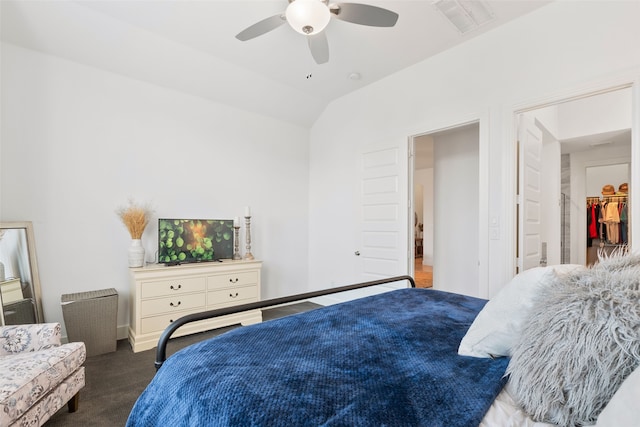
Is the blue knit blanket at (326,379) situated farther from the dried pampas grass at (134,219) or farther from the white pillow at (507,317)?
the dried pampas grass at (134,219)

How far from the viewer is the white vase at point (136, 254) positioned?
3.00m

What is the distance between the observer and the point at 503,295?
3.79 feet

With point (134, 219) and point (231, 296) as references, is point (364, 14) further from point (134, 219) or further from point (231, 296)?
point (231, 296)

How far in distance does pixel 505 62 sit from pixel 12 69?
4.38 meters

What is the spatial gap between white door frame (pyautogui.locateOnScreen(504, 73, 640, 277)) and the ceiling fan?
1456mm

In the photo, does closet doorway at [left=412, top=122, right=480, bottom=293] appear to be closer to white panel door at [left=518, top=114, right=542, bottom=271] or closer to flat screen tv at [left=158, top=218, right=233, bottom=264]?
white panel door at [left=518, top=114, right=542, bottom=271]

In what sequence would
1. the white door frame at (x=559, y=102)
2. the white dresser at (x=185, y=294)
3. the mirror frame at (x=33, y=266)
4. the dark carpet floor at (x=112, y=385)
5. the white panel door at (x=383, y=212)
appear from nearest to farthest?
the dark carpet floor at (x=112, y=385) < the white door frame at (x=559, y=102) < the mirror frame at (x=33, y=266) < the white dresser at (x=185, y=294) < the white panel door at (x=383, y=212)

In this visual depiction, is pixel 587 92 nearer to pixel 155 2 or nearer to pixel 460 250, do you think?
pixel 460 250

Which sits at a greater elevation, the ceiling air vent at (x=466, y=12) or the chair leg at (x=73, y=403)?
the ceiling air vent at (x=466, y=12)

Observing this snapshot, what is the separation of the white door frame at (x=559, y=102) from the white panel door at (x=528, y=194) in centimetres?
5

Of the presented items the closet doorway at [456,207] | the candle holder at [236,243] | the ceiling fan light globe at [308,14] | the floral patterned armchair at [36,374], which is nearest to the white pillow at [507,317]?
the ceiling fan light globe at [308,14]

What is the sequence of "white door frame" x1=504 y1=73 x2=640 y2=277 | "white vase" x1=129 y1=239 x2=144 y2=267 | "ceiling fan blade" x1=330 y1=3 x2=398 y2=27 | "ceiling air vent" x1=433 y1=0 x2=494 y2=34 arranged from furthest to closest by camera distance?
"white vase" x1=129 y1=239 x2=144 y2=267 → "ceiling air vent" x1=433 y1=0 x2=494 y2=34 → "white door frame" x1=504 y1=73 x2=640 y2=277 → "ceiling fan blade" x1=330 y1=3 x2=398 y2=27

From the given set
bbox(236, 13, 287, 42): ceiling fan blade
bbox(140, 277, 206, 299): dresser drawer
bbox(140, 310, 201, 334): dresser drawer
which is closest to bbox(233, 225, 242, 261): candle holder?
bbox(140, 277, 206, 299): dresser drawer

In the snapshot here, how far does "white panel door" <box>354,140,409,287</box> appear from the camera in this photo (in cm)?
350
